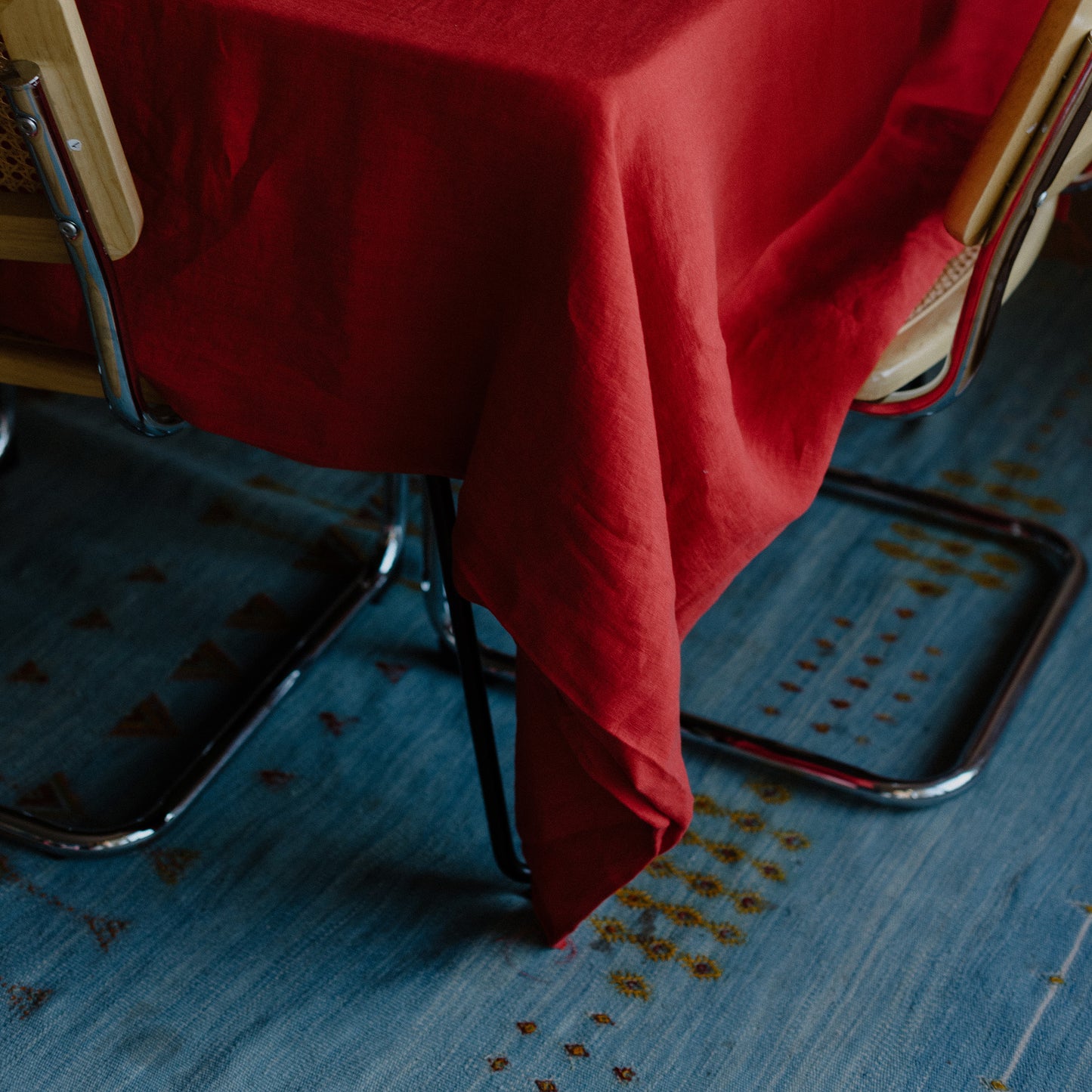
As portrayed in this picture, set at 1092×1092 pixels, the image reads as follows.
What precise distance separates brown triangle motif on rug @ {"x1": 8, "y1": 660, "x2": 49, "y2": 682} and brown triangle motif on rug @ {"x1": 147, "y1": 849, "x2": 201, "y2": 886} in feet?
0.96

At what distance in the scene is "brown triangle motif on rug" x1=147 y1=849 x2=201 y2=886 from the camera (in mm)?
1129

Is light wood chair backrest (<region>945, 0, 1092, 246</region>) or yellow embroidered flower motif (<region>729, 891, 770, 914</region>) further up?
light wood chair backrest (<region>945, 0, 1092, 246</region>)

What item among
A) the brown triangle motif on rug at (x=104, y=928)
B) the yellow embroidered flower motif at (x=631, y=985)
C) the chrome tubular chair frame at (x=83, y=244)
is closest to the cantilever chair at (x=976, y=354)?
the yellow embroidered flower motif at (x=631, y=985)

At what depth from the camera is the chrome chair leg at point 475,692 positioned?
38.8 inches

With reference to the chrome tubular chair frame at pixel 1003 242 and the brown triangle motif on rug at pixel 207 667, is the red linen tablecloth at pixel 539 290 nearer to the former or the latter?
the chrome tubular chair frame at pixel 1003 242

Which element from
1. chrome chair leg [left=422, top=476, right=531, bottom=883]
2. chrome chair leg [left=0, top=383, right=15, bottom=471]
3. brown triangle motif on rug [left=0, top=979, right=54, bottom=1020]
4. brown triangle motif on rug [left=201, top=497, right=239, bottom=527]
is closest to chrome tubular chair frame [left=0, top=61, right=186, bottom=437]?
chrome chair leg [left=422, top=476, right=531, bottom=883]

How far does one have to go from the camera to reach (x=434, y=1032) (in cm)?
101

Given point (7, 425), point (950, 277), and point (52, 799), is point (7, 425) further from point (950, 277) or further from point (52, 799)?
point (950, 277)

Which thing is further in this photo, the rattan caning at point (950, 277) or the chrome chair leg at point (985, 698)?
the chrome chair leg at point (985, 698)

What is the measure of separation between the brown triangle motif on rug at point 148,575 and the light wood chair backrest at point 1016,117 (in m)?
1.01

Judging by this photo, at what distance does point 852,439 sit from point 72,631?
3.69ft

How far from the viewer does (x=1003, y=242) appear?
36.8 inches

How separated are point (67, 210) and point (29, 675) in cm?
72

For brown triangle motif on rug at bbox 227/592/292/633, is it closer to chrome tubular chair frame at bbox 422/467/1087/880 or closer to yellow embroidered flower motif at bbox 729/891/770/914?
chrome tubular chair frame at bbox 422/467/1087/880
